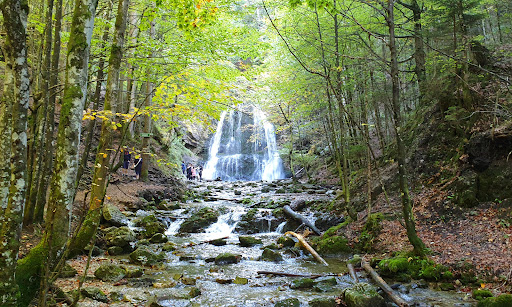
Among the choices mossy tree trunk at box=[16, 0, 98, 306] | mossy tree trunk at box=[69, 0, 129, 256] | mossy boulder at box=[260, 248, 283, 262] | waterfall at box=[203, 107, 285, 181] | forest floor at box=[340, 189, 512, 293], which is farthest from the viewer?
waterfall at box=[203, 107, 285, 181]

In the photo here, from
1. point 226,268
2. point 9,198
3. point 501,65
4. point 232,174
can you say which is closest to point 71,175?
point 9,198

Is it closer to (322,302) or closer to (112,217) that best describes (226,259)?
(322,302)

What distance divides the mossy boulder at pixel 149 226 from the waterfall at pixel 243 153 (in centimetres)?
1916

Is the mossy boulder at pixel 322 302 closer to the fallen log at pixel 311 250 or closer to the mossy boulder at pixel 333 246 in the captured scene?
the fallen log at pixel 311 250

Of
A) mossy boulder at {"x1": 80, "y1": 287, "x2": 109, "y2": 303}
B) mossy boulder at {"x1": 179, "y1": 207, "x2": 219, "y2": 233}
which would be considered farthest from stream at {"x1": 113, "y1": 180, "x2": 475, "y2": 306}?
mossy boulder at {"x1": 80, "y1": 287, "x2": 109, "y2": 303}

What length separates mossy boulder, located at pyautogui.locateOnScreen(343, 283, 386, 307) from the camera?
4.55m

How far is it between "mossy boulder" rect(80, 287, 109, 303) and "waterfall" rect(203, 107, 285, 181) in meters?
24.5

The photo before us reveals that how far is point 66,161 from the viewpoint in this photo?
3.65 meters

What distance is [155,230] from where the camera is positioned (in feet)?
31.8

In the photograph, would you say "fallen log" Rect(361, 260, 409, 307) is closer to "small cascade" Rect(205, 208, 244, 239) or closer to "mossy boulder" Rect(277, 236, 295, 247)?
"mossy boulder" Rect(277, 236, 295, 247)

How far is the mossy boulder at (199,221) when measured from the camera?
11117 millimetres

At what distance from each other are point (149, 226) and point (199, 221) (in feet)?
7.15

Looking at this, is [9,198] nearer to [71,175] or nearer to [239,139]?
[71,175]

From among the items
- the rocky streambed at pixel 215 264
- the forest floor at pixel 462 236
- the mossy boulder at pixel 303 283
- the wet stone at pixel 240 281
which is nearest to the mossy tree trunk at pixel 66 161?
the rocky streambed at pixel 215 264
